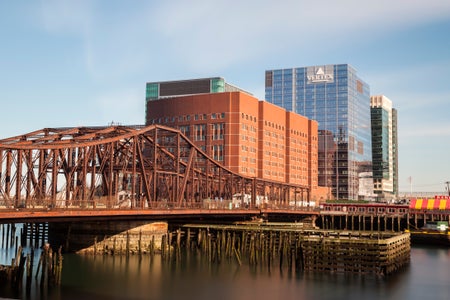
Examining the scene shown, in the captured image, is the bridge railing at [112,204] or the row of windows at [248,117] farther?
the row of windows at [248,117]

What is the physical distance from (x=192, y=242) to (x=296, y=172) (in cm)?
10766

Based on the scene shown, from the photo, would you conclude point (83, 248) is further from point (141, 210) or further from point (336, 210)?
point (336, 210)

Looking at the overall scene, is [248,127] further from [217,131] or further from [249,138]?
[217,131]

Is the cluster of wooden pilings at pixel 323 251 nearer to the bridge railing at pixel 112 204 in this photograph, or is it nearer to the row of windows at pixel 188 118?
the bridge railing at pixel 112 204

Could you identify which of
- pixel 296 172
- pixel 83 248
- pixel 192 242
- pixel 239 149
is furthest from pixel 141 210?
pixel 296 172

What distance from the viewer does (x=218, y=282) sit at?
53.5 m

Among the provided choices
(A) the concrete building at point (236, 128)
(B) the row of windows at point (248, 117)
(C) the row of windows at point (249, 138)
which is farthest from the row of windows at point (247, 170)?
(B) the row of windows at point (248, 117)

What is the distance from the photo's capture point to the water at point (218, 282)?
153 ft

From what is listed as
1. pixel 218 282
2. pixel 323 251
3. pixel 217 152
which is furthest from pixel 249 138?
pixel 218 282

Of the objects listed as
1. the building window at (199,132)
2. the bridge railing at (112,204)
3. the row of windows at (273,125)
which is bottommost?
the bridge railing at (112,204)

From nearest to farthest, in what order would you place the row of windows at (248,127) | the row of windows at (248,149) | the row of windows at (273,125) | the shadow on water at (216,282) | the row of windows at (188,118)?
the shadow on water at (216,282) → the row of windows at (248,149) → the row of windows at (188,118) → the row of windows at (248,127) → the row of windows at (273,125)

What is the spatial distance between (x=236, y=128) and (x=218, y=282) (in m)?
102

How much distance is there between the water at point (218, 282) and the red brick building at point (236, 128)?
8839 centimetres

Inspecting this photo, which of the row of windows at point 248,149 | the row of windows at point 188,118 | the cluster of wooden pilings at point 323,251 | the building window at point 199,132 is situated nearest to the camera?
the cluster of wooden pilings at point 323,251
